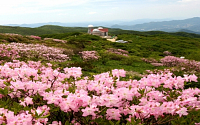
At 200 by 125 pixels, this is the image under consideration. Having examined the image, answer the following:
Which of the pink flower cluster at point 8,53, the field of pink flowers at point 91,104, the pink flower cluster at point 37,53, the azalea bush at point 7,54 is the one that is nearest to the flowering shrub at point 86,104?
the field of pink flowers at point 91,104

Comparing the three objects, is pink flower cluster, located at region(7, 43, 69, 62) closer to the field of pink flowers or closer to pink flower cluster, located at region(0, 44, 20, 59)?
pink flower cluster, located at region(0, 44, 20, 59)

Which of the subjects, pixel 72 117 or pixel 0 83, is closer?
pixel 72 117

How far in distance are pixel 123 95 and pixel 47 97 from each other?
120cm

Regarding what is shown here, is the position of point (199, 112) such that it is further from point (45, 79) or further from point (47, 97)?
point (45, 79)

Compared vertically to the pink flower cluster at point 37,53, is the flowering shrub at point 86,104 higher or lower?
higher

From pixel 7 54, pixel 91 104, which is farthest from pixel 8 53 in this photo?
pixel 91 104

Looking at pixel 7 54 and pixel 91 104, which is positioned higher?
pixel 91 104

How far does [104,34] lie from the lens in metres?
72.7

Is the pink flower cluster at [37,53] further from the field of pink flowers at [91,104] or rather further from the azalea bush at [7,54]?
the field of pink flowers at [91,104]

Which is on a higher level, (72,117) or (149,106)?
(149,106)

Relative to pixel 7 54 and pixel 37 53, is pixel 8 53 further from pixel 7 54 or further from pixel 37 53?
pixel 37 53

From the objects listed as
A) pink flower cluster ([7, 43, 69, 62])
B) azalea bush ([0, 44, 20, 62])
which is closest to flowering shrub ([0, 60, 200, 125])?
azalea bush ([0, 44, 20, 62])

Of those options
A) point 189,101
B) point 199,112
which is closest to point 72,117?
point 189,101

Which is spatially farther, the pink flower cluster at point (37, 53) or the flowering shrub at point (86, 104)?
the pink flower cluster at point (37, 53)
